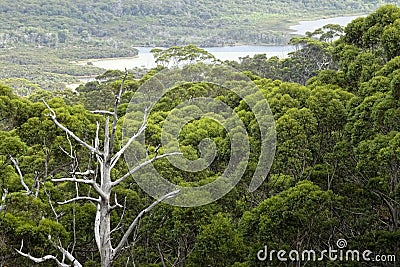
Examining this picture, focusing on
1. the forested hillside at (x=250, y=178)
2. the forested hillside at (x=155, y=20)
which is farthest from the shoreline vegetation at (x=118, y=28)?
the forested hillside at (x=250, y=178)

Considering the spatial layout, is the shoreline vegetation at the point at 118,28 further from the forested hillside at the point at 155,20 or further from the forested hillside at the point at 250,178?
the forested hillside at the point at 250,178

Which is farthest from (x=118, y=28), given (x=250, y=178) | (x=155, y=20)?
(x=250, y=178)

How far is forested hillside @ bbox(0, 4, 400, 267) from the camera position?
36.0 feet

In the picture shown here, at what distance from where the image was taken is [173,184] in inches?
510

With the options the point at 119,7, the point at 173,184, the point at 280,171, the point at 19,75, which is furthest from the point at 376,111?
the point at 119,7

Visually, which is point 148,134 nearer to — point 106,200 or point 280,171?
point 280,171

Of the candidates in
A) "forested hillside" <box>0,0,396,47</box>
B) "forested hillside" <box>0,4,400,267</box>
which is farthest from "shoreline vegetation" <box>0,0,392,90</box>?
"forested hillside" <box>0,4,400,267</box>

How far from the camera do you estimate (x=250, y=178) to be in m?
13.9

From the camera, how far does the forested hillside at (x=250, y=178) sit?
36.0 feet

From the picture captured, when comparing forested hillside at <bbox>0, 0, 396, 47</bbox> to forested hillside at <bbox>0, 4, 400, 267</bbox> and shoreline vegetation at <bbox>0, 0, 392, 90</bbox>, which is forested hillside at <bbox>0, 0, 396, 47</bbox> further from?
forested hillside at <bbox>0, 4, 400, 267</bbox>

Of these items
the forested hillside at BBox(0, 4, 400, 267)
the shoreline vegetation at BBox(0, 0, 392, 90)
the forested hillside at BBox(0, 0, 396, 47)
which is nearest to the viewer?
the forested hillside at BBox(0, 4, 400, 267)

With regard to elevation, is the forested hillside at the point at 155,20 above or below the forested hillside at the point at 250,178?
below

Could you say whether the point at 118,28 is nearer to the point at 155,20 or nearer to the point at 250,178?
the point at 155,20

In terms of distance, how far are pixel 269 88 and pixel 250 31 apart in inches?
3128
